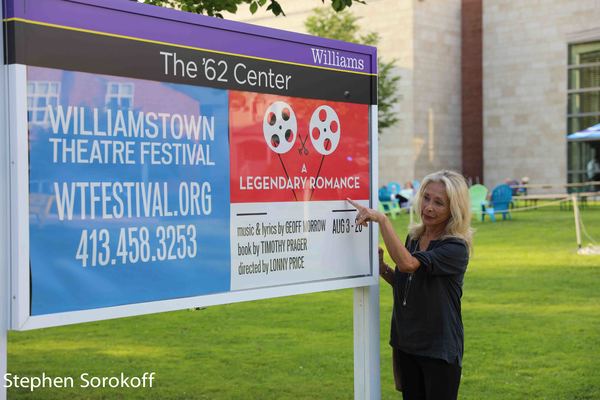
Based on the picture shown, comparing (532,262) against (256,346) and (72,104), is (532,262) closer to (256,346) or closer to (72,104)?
(256,346)

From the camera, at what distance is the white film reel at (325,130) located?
14.5 ft

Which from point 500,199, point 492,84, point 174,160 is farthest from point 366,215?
point 492,84

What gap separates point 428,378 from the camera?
14.0ft

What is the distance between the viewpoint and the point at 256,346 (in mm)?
8633

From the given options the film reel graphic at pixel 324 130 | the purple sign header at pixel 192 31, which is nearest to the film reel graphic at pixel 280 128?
the film reel graphic at pixel 324 130

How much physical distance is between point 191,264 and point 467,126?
157 ft

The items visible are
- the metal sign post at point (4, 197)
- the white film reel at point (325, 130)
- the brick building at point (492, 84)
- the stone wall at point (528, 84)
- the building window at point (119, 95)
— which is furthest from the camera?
the stone wall at point (528, 84)

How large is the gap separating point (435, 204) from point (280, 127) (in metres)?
0.82

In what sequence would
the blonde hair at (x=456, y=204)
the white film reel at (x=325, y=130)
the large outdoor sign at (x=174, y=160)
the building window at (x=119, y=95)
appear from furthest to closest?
the white film reel at (x=325, y=130) < the blonde hair at (x=456, y=204) < the building window at (x=119, y=95) < the large outdoor sign at (x=174, y=160)

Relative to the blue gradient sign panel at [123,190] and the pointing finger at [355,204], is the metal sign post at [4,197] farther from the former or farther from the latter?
the pointing finger at [355,204]

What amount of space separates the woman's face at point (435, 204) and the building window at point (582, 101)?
140 feet

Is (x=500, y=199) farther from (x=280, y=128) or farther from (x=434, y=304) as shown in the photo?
(x=280, y=128)

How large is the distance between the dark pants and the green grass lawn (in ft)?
7.99

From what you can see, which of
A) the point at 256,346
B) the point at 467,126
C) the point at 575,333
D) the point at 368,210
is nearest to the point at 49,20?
the point at 368,210
